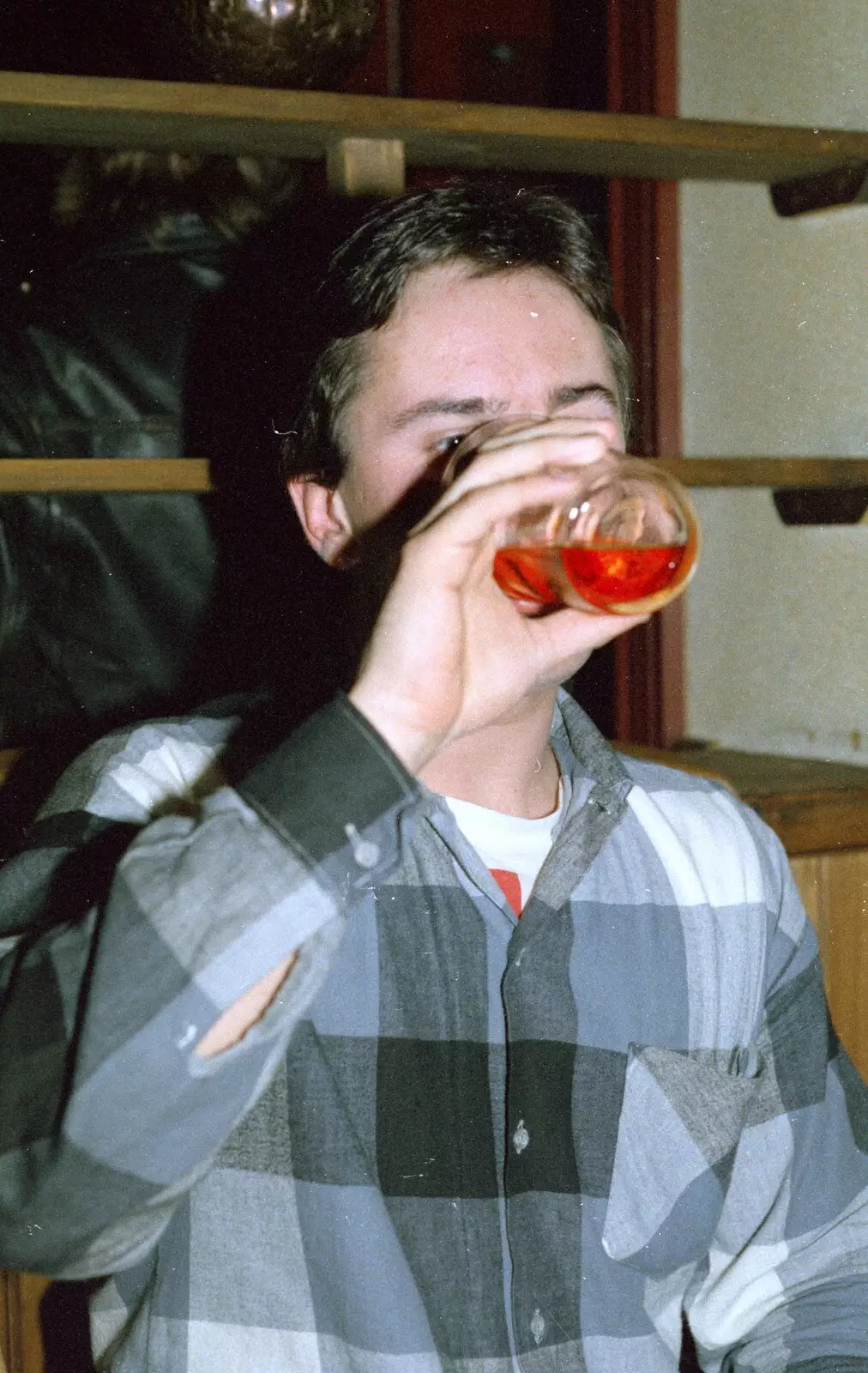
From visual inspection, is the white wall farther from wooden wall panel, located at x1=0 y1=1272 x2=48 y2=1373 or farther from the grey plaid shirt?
wooden wall panel, located at x1=0 y1=1272 x2=48 y2=1373

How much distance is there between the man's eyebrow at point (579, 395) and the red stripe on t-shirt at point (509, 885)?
42 centimetres

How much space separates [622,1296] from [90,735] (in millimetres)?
1398

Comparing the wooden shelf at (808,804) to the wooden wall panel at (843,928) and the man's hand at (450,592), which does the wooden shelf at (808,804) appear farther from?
the man's hand at (450,592)

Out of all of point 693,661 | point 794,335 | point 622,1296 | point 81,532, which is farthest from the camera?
point 693,661

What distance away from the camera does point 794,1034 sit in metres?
1.26

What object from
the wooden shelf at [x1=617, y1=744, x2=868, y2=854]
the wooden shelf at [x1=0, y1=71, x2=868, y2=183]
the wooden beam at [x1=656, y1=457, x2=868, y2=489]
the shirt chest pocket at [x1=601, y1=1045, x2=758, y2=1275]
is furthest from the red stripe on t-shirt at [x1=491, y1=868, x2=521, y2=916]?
the wooden shelf at [x1=0, y1=71, x2=868, y2=183]

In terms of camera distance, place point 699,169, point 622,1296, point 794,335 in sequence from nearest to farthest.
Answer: point 622,1296 < point 699,169 < point 794,335

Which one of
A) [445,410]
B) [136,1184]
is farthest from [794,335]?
[136,1184]

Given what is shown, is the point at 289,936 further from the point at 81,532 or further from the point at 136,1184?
the point at 81,532

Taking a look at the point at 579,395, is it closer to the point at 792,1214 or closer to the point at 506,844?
the point at 506,844

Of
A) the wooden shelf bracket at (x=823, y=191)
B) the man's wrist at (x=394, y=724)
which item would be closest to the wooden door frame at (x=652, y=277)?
the wooden shelf bracket at (x=823, y=191)

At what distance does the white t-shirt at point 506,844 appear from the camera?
3.93 ft

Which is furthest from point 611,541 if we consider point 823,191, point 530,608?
point 823,191

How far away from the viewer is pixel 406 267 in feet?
4.24
